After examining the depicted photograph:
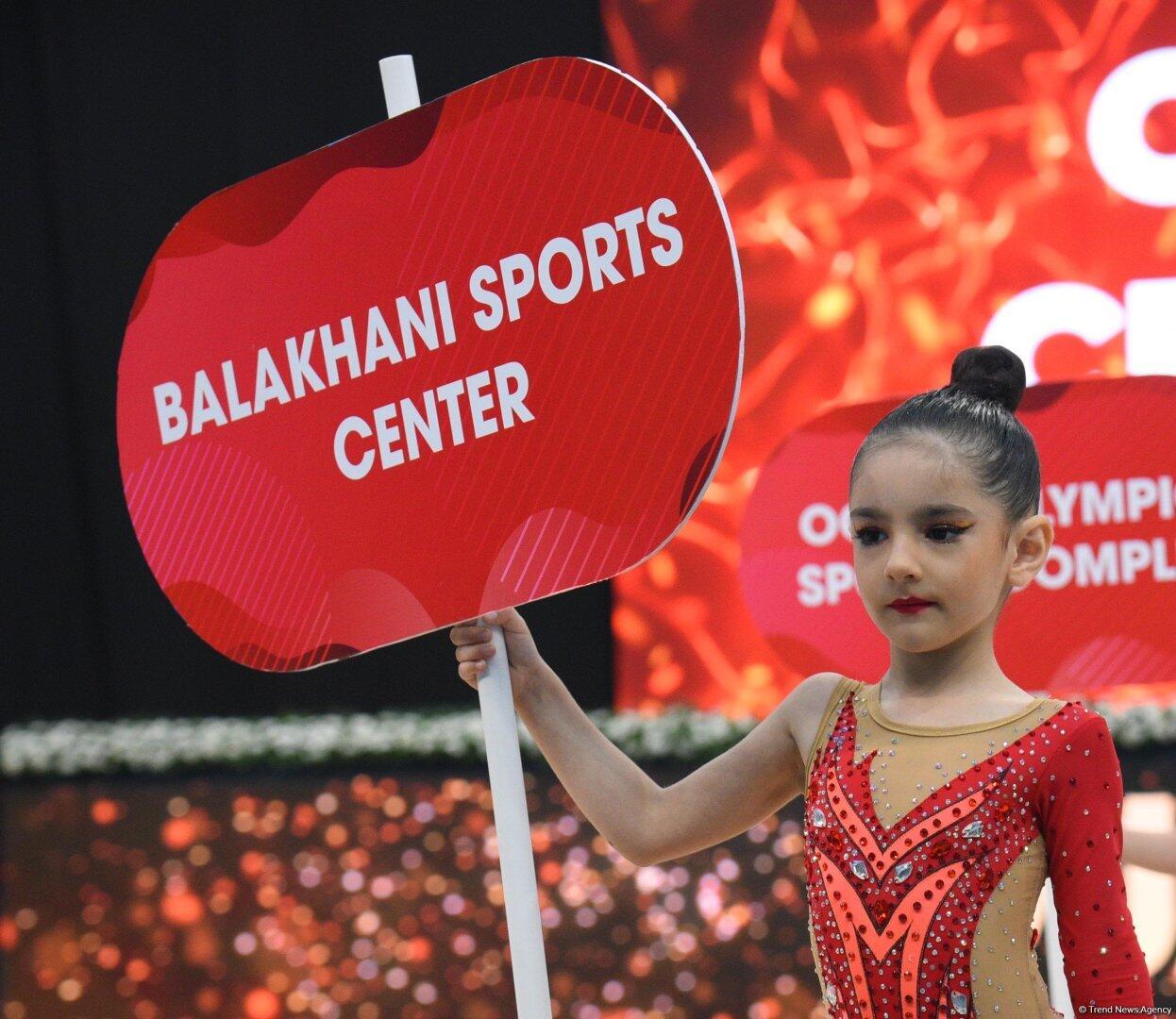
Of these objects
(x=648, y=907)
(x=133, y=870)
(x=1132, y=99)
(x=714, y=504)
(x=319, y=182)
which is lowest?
(x=648, y=907)

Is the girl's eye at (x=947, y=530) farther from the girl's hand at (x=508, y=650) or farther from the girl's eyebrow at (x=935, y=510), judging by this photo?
the girl's hand at (x=508, y=650)

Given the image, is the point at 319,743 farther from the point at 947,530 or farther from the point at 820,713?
the point at 947,530

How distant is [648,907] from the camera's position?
3.07 m

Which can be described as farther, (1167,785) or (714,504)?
(714,504)

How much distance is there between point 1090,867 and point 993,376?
0.33m

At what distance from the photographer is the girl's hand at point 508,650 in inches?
42.5

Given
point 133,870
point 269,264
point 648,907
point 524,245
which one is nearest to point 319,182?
point 269,264

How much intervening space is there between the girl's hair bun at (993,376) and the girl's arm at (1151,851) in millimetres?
504

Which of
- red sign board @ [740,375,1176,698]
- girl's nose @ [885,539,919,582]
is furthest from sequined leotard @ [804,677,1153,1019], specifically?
red sign board @ [740,375,1176,698]

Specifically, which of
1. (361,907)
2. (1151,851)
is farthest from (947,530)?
(361,907)

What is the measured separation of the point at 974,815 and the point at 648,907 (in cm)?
224

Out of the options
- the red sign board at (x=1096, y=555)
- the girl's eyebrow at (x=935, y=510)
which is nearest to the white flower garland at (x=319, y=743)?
the red sign board at (x=1096, y=555)

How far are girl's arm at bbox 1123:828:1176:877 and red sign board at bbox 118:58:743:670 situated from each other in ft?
2.08

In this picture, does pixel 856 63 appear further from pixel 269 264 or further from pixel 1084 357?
pixel 269 264
